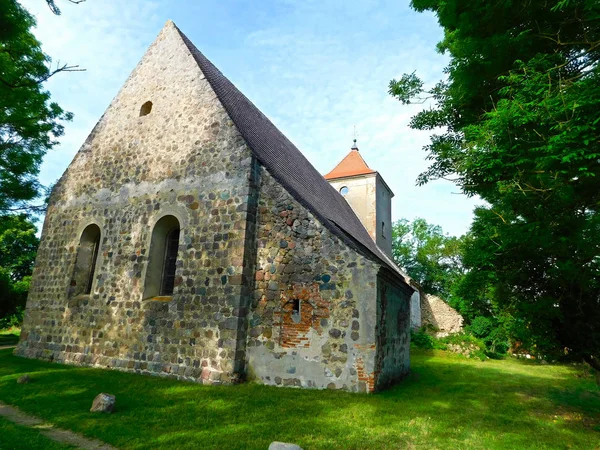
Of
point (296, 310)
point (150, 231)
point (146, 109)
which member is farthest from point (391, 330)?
point (146, 109)

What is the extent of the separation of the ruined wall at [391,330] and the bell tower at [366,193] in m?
10.8

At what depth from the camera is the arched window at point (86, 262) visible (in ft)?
35.9

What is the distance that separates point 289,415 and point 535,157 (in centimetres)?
526

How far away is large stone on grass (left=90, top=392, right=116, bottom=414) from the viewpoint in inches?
224

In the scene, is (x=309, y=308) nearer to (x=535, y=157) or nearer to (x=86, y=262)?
(x=535, y=157)

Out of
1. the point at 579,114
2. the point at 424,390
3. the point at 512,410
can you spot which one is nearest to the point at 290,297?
the point at 424,390

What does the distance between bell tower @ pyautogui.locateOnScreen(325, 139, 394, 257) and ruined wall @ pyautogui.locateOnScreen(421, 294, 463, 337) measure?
5.96 m

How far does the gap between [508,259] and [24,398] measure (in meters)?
8.83

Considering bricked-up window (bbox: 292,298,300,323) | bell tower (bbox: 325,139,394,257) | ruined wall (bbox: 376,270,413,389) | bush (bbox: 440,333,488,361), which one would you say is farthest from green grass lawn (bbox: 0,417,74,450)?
bush (bbox: 440,333,488,361)

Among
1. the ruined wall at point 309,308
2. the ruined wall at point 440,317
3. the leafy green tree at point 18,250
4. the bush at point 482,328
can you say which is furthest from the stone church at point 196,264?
the leafy green tree at point 18,250

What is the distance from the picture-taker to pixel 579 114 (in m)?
4.68

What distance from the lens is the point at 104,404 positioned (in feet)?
18.8

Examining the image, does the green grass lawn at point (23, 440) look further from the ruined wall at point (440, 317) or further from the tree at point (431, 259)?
the tree at point (431, 259)

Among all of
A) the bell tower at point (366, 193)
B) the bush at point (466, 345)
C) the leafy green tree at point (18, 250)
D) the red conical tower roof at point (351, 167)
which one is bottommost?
the bush at point (466, 345)
